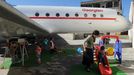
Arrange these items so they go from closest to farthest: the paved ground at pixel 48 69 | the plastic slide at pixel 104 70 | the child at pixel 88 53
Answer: the plastic slide at pixel 104 70
the paved ground at pixel 48 69
the child at pixel 88 53

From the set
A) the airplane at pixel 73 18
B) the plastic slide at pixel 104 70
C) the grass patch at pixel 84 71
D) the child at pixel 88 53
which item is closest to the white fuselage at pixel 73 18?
the airplane at pixel 73 18

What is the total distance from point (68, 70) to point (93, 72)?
1014 millimetres

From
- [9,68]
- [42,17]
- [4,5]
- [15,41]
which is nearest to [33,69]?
[9,68]

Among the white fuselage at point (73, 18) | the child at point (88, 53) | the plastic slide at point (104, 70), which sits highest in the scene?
the white fuselage at point (73, 18)

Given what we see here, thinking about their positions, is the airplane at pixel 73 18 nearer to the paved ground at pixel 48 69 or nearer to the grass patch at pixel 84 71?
the paved ground at pixel 48 69

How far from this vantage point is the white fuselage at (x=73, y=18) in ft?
71.3

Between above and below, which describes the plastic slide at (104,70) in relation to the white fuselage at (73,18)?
below

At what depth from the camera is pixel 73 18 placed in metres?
22.1

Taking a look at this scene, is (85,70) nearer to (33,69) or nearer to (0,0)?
(33,69)

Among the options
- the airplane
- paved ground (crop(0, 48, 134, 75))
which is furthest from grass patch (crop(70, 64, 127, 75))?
the airplane

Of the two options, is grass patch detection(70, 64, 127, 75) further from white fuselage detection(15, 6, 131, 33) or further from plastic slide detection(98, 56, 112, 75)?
white fuselage detection(15, 6, 131, 33)

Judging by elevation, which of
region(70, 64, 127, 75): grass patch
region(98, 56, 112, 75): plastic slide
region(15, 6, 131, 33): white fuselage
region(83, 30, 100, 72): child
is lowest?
region(70, 64, 127, 75): grass patch

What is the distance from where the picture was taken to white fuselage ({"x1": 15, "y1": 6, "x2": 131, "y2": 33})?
71.3ft

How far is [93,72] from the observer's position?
37.2 ft
